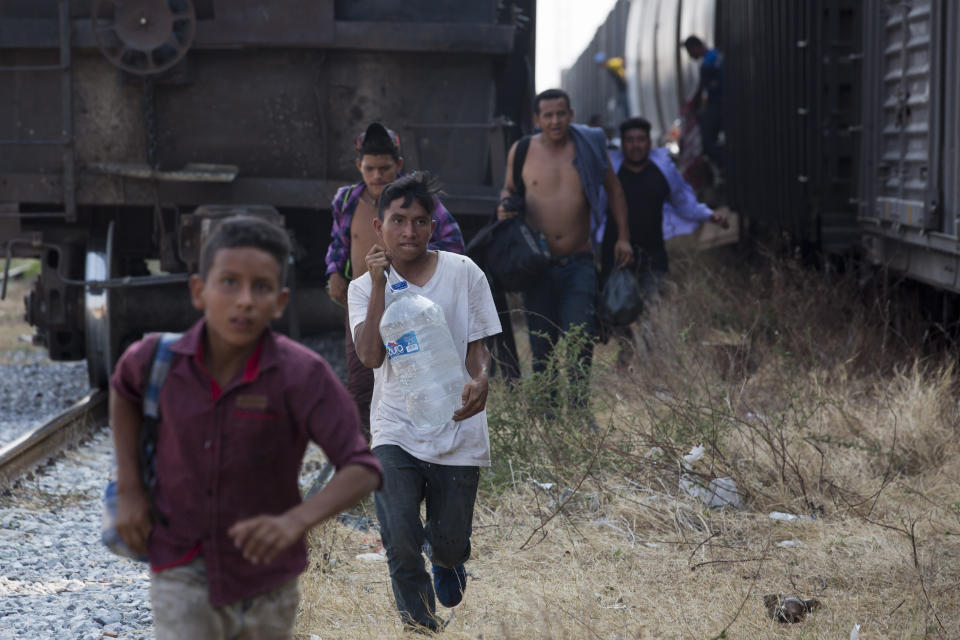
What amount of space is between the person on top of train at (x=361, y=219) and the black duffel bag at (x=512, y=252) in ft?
4.06

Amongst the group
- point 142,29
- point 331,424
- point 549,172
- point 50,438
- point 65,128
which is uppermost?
point 142,29

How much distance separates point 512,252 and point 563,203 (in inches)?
17.5

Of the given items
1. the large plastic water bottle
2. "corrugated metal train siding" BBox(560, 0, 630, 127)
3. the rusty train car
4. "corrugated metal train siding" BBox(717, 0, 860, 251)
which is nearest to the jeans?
"corrugated metal train siding" BBox(717, 0, 860, 251)

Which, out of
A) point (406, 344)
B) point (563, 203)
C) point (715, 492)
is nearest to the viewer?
point (406, 344)

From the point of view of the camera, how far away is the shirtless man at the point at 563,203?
6590mm

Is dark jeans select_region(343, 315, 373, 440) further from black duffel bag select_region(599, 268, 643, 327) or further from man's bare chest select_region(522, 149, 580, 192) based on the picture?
black duffel bag select_region(599, 268, 643, 327)

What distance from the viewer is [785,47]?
9.93 metres

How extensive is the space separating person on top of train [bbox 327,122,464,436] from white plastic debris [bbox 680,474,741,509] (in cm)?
137

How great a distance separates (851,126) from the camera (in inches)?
354

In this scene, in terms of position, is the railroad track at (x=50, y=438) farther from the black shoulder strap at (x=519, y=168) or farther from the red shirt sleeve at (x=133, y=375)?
the red shirt sleeve at (x=133, y=375)

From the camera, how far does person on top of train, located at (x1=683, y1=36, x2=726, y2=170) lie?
13.9m

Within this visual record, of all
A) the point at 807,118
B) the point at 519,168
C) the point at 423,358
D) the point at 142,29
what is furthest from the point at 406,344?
the point at 807,118

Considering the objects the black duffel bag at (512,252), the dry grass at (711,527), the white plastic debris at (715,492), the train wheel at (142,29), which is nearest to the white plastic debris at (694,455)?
the dry grass at (711,527)

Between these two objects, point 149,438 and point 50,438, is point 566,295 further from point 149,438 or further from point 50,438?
point 149,438
